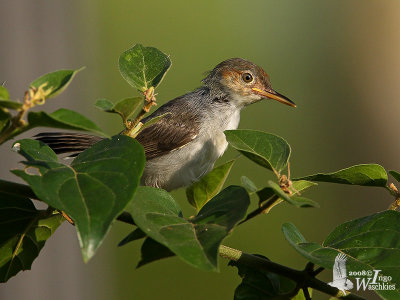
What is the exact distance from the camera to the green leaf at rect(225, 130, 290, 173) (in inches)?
35.7

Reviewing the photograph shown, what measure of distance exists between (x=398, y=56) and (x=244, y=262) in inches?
227

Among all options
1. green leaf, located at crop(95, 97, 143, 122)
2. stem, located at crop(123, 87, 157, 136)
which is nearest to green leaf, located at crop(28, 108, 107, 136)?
green leaf, located at crop(95, 97, 143, 122)

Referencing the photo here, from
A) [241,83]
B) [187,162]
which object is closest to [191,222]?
[187,162]

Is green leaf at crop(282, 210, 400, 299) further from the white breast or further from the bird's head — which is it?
the bird's head

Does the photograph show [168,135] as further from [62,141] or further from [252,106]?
[252,106]

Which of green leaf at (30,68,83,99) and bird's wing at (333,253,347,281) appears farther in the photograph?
bird's wing at (333,253,347,281)

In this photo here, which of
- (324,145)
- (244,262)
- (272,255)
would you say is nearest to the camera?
(244,262)

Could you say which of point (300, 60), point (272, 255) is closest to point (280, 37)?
point (300, 60)

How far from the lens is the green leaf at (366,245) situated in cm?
90

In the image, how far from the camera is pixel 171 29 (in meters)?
5.12

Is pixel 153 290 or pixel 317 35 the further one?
pixel 317 35

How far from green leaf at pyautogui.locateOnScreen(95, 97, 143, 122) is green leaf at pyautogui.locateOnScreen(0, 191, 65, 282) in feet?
0.66

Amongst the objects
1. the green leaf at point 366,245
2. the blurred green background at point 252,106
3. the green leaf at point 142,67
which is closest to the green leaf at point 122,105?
the green leaf at point 142,67

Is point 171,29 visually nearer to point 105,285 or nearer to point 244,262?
point 105,285
